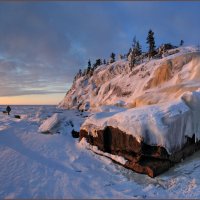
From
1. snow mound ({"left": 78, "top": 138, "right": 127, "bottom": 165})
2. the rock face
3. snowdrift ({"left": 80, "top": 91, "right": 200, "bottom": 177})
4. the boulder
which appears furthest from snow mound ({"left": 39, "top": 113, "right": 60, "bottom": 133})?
the rock face

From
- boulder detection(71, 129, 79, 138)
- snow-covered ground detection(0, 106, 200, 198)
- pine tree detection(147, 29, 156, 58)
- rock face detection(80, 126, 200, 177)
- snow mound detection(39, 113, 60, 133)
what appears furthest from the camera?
pine tree detection(147, 29, 156, 58)

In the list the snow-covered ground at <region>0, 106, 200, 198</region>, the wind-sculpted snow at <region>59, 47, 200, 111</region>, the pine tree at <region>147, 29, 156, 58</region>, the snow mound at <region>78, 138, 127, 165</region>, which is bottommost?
the snow-covered ground at <region>0, 106, 200, 198</region>

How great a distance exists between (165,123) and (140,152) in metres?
1.91

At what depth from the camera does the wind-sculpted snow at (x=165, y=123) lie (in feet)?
37.8

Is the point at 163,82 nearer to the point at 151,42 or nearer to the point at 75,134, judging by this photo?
the point at 75,134

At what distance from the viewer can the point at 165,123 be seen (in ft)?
38.7

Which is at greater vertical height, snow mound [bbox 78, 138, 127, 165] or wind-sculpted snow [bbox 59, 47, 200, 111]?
wind-sculpted snow [bbox 59, 47, 200, 111]

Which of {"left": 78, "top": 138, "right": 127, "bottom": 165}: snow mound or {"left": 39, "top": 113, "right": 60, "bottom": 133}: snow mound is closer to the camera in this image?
{"left": 78, "top": 138, "right": 127, "bottom": 165}: snow mound

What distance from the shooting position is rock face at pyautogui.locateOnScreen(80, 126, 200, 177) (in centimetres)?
1112

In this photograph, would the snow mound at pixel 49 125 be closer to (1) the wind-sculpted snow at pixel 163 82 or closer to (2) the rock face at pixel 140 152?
(2) the rock face at pixel 140 152

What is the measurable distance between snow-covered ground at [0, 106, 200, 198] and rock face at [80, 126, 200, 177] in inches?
13.1

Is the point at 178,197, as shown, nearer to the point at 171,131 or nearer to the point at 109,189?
the point at 109,189

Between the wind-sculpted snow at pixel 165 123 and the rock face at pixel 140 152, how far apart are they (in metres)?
0.25

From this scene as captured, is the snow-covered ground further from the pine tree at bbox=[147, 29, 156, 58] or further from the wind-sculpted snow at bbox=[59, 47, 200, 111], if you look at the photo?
the pine tree at bbox=[147, 29, 156, 58]
